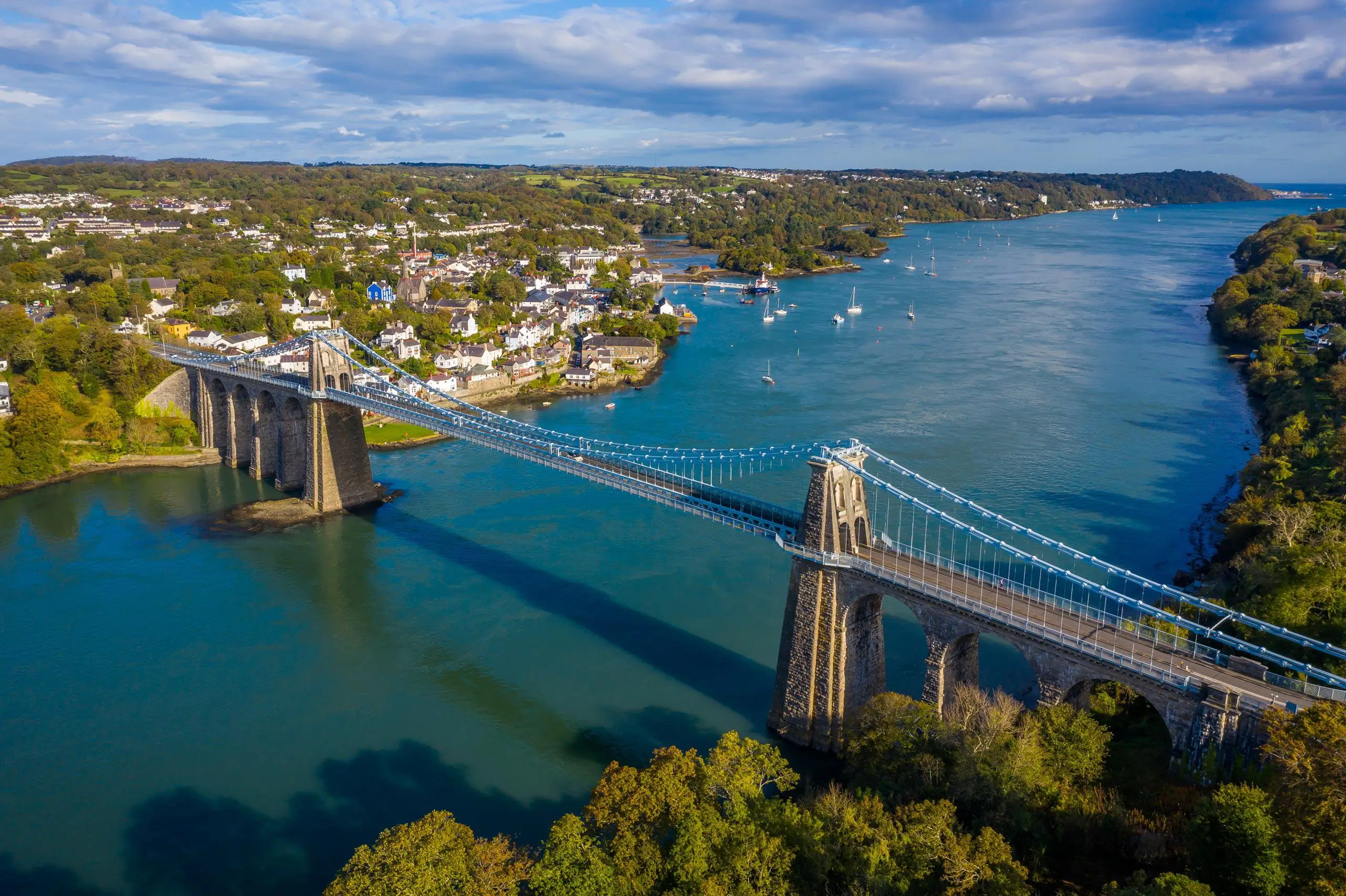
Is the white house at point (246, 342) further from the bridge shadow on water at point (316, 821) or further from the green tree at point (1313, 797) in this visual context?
the green tree at point (1313, 797)

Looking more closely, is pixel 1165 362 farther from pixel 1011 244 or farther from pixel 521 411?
pixel 1011 244

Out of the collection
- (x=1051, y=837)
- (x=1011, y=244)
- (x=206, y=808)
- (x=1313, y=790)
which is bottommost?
(x=206, y=808)

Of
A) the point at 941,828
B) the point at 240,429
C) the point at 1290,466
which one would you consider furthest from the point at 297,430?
the point at 1290,466

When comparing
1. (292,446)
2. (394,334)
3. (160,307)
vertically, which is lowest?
(292,446)

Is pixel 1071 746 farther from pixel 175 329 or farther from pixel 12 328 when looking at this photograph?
pixel 175 329

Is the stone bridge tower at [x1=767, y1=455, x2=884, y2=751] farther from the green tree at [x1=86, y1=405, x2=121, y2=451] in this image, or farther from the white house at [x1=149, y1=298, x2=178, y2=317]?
the white house at [x1=149, y1=298, x2=178, y2=317]

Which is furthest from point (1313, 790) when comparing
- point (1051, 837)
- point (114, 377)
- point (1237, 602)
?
point (114, 377)

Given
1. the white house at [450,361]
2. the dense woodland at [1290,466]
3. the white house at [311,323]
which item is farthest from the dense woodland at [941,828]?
the white house at [311,323]
